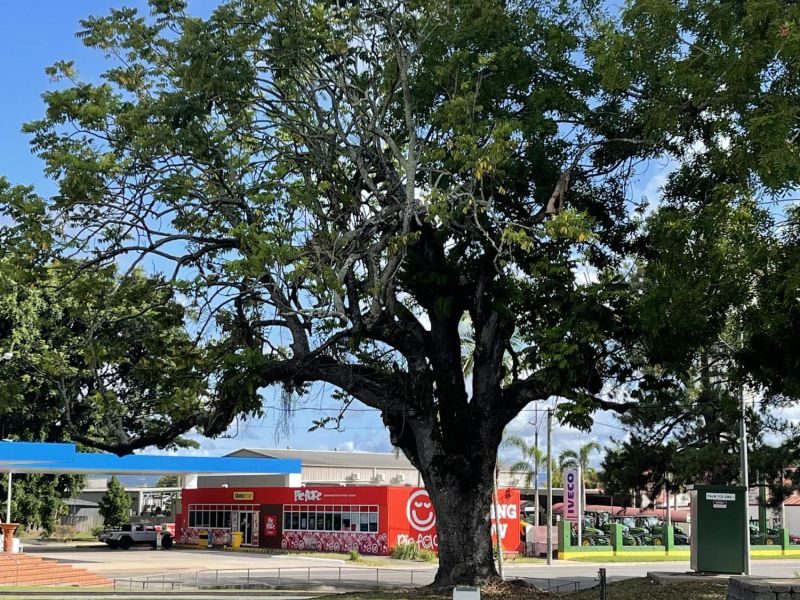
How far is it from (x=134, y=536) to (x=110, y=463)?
32.4ft

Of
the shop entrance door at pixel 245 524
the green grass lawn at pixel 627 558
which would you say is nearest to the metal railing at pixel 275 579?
the green grass lawn at pixel 627 558

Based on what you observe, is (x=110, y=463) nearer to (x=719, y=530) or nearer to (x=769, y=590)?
(x=719, y=530)

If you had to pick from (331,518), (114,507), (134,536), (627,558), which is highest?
(331,518)

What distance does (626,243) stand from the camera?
2094cm

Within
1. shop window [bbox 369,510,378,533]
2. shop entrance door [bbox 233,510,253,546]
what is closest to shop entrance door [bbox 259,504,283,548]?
shop entrance door [bbox 233,510,253,546]

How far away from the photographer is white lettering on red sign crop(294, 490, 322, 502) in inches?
2044

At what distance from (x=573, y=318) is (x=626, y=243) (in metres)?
4.16

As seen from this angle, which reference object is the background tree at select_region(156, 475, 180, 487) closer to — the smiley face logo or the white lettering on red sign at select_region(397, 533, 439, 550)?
the smiley face logo

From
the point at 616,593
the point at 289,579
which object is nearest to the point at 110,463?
the point at 289,579

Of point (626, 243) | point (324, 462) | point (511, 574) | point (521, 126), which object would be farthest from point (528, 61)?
point (324, 462)

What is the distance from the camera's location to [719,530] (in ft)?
69.8

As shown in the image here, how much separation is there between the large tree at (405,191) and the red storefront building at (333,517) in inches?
1107

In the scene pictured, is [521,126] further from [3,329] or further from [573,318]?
[3,329]

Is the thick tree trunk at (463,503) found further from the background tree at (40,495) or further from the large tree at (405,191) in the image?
the background tree at (40,495)
